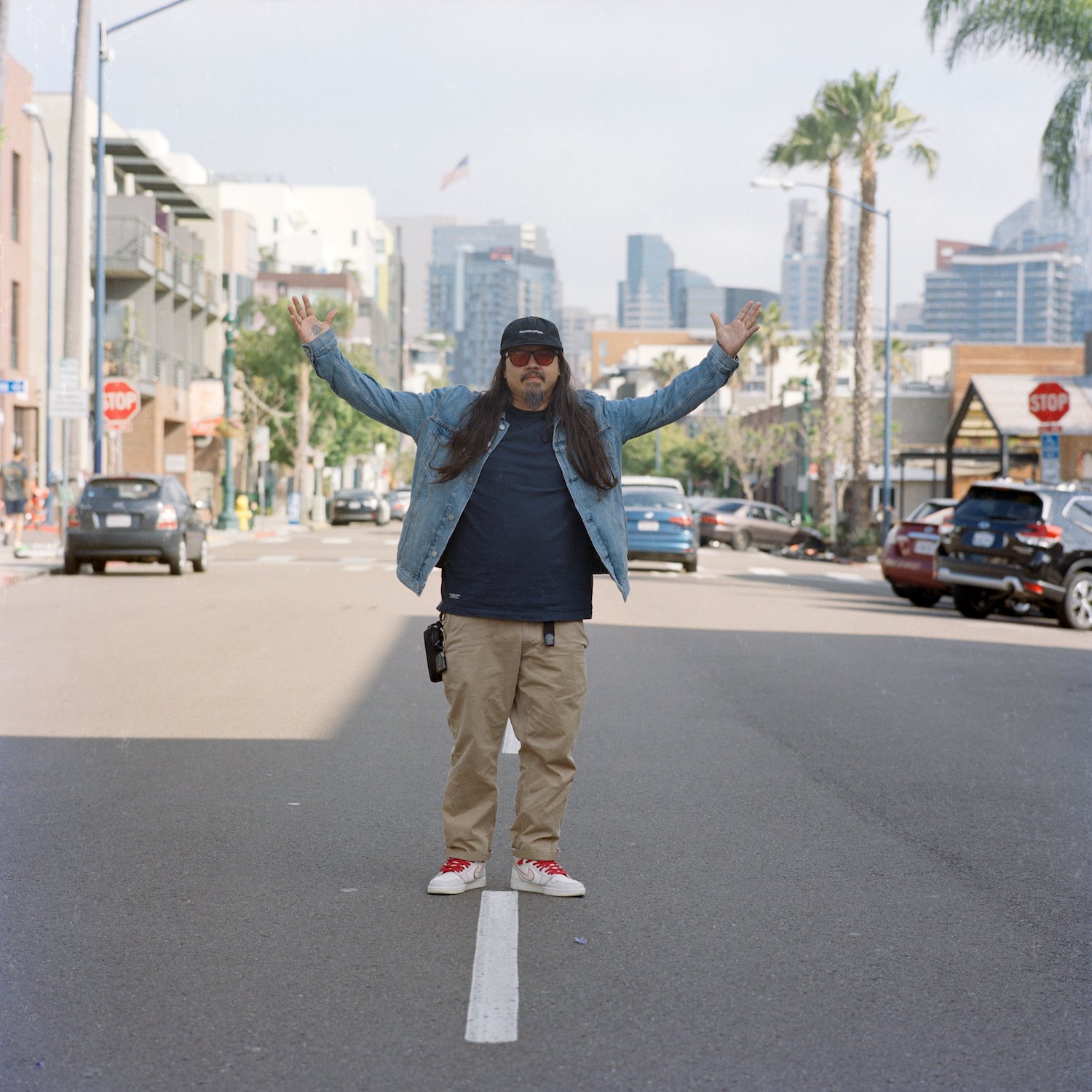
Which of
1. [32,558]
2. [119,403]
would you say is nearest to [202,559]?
[32,558]

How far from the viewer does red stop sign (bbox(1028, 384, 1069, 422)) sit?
79.3 feet

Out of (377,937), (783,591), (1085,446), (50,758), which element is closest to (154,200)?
(1085,446)

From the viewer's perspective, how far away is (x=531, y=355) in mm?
5746

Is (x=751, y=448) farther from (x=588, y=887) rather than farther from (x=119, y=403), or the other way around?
(x=588, y=887)

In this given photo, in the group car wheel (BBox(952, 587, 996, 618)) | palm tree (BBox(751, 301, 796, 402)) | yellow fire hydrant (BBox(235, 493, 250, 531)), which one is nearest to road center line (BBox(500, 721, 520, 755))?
car wheel (BBox(952, 587, 996, 618))

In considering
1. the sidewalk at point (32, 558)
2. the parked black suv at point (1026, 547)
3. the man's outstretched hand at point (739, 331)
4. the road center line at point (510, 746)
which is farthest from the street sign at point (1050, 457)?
the man's outstretched hand at point (739, 331)

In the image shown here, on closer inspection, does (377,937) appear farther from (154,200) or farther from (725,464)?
(725,464)

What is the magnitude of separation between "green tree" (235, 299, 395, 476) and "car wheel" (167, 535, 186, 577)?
42.1m

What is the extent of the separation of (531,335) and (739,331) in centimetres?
Answer: 81

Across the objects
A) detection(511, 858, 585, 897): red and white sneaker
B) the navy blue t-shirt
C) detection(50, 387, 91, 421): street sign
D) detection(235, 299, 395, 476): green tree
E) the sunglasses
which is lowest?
detection(511, 858, 585, 897): red and white sneaker

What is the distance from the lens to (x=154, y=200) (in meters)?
54.7

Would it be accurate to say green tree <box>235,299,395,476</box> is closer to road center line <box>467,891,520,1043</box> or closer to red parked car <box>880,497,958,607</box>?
red parked car <box>880,497,958,607</box>

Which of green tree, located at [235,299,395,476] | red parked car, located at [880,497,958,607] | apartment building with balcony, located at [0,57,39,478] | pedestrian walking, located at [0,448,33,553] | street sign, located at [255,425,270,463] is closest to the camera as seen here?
red parked car, located at [880,497,958,607]

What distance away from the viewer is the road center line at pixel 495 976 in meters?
4.25
